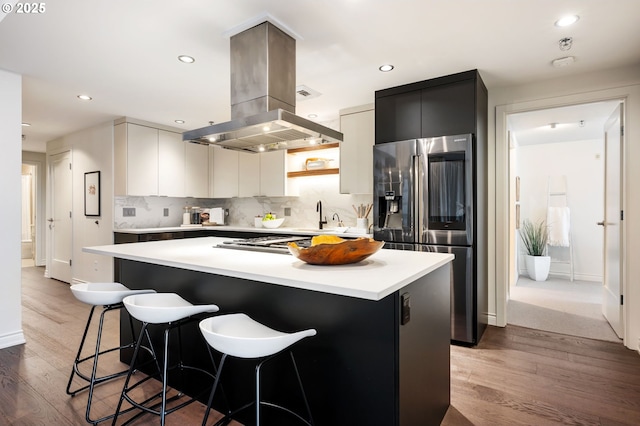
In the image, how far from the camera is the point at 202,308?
180 cm

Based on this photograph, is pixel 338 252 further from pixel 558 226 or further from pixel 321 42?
pixel 558 226

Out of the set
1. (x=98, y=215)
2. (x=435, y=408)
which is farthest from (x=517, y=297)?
(x=98, y=215)

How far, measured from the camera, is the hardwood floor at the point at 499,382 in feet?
6.57

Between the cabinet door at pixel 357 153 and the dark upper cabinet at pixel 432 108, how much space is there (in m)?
0.32

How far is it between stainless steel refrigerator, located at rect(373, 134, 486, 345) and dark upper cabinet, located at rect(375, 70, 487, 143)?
156 mm

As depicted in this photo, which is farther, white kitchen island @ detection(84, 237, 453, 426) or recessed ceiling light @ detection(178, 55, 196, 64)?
recessed ceiling light @ detection(178, 55, 196, 64)

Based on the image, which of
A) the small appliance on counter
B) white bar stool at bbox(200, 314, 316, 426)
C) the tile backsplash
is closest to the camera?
white bar stool at bbox(200, 314, 316, 426)

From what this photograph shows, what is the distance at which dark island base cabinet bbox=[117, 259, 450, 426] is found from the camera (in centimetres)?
146

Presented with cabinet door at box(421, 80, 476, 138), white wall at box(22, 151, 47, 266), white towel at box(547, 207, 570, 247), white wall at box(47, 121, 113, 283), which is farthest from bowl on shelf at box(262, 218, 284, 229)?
white wall at box(22, 151, 47, 266)

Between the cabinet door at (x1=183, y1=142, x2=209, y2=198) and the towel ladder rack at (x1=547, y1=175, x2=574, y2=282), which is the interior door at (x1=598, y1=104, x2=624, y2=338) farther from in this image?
the cabinet door at (x1=183, y1=142, x2=209, y2=198)

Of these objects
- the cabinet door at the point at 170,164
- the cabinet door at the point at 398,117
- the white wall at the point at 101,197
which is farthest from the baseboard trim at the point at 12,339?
the cabinet door at the point at 398,117

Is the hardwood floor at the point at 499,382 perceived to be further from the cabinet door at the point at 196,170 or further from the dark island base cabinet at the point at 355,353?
the cabinet door at the point at 196,170

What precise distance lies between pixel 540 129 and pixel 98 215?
6.16 metres

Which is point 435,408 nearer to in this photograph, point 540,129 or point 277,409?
point 277,409
